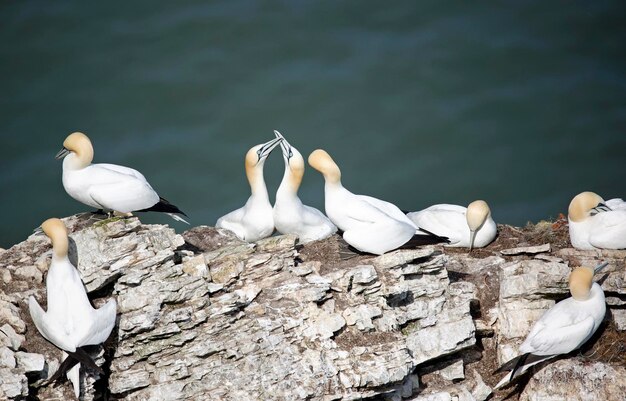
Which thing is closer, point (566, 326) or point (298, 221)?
point (566, 326)

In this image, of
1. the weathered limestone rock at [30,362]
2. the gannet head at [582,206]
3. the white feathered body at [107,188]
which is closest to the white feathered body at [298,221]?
the white feathered body at [107,188]

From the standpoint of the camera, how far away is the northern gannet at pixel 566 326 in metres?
11.9

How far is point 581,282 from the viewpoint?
12109 millimetres

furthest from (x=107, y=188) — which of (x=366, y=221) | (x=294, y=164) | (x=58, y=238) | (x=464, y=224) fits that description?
(x=464, y=224)

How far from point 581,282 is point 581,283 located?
1 cm

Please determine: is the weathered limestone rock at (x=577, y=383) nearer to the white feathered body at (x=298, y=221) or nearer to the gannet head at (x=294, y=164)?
the white feathered body at (x=298, y=221)

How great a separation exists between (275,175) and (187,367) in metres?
10.9

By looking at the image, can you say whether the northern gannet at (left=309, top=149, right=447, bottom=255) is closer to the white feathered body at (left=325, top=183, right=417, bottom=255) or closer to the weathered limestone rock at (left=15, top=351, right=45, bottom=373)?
the white feathered body at (left=325, top=183, right=417, bottom=255)

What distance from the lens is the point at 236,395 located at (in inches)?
431

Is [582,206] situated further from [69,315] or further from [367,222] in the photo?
[69,315]

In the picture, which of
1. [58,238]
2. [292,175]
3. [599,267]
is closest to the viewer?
[58,238]

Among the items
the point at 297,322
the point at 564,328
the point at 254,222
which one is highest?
the point at 254,222

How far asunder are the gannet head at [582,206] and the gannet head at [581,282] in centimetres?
172

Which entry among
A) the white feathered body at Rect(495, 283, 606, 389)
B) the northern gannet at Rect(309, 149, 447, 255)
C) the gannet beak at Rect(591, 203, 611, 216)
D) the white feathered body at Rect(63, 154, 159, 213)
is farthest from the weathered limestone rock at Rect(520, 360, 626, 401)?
the white feathered body at Rect(63, 154, 159, 213)
